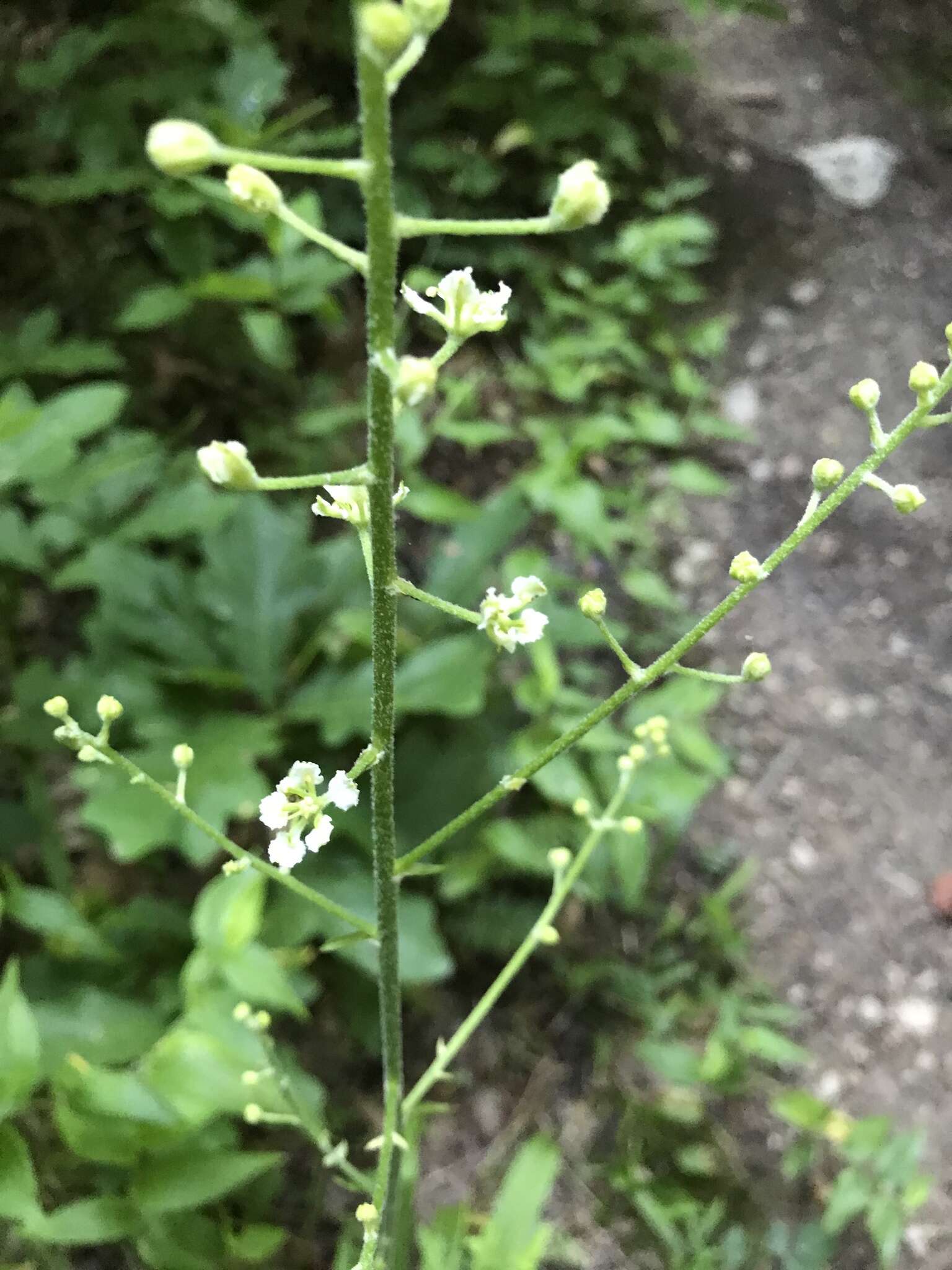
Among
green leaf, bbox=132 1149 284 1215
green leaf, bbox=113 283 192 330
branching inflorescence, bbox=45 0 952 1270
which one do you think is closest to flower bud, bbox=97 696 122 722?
branching inflorescence, bbox=45 0 952 1270

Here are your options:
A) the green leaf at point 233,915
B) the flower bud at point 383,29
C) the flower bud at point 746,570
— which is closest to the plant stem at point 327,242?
the flower bud at point 383,29

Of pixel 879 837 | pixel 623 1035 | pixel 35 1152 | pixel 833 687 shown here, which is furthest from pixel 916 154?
pixel 35 1152

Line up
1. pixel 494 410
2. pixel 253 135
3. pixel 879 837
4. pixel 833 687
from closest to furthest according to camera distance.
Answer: pixel 253 135 → pixel 879 837 → pixel 833 687 → pixel 494 410

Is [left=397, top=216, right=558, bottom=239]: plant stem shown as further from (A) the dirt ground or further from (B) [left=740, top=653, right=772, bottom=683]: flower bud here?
(A) the dirt ground

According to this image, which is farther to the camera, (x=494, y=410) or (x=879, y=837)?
(x=494, y=410)

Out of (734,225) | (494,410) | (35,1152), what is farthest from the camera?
(734,225)

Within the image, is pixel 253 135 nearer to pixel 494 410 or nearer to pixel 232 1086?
pixel 494 410
